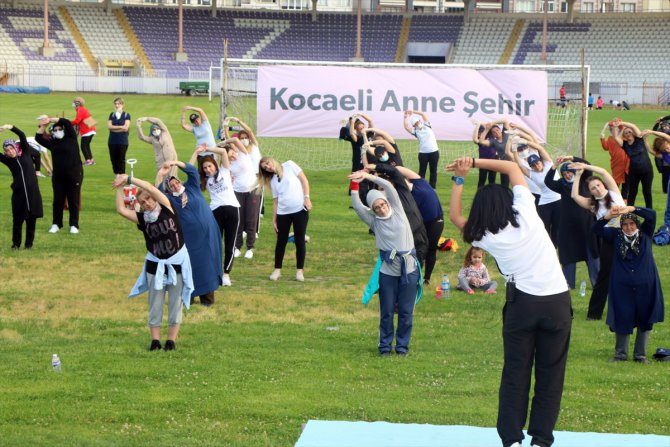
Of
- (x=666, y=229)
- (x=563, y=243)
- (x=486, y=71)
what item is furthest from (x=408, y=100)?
(x=563, y=243)

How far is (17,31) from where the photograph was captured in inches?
2534

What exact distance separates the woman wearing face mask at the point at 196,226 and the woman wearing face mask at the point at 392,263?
80.6 inches

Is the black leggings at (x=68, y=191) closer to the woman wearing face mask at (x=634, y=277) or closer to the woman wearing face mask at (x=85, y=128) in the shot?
the woman wearing face mask at (x=85, y=128)

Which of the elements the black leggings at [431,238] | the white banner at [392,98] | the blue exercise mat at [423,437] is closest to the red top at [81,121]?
the white banner at [392,98]

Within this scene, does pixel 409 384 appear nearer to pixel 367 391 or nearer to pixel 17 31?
pixel 367 391

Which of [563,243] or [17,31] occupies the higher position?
[17,31]

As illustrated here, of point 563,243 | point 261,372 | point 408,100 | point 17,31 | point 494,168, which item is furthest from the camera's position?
point 17,31

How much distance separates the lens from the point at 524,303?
6703mm

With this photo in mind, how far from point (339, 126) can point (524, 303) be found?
50.7ft

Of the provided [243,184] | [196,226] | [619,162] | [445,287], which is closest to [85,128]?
[243,184]

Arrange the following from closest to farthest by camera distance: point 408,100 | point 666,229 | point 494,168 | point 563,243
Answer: point 494,168, point 563,243, point 666,229, point 408,100

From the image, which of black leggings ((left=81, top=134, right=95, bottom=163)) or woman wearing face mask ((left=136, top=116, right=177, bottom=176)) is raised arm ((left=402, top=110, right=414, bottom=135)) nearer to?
woman wearing face mask ((left=136, top=116, right=177, bottom=176))

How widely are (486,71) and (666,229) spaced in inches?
262

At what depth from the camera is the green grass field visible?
27.1ft
